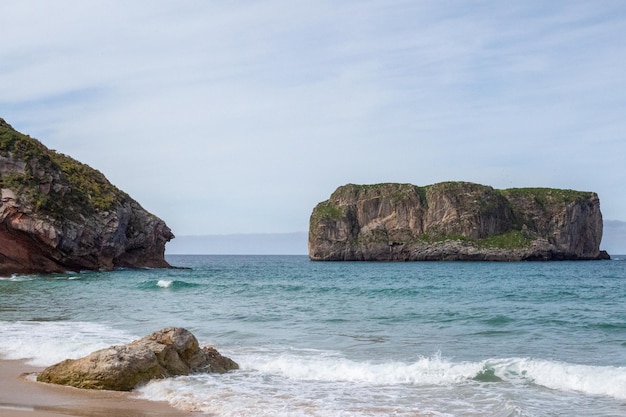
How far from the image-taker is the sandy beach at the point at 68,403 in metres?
9.77

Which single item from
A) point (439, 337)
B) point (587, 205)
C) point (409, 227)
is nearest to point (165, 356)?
point (439, 337)

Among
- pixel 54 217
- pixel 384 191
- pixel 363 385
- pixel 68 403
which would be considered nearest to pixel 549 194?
pixel 384 191

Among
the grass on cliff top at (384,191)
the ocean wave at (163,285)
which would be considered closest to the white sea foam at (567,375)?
the ocean wave at (163,285)

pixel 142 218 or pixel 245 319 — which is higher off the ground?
pixel 142 218

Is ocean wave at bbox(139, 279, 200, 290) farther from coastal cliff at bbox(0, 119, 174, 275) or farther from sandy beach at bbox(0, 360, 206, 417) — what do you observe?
sandy beach at bbox(0, 360, 206, 417)

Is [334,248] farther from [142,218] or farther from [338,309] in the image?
[338,309]

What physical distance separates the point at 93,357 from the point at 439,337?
10.3 m

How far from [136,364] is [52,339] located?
6.88 m

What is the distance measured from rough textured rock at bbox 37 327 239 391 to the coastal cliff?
42982mm

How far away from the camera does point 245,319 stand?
922 inches

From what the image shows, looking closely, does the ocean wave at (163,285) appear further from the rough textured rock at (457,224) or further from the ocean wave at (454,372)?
the rough textured rock at (457,224)

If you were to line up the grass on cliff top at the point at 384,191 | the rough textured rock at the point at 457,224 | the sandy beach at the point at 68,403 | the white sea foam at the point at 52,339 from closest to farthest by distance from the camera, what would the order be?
the sandy beach at the point at 68,403, the white sea foam at the point at 52,339, the rough textured rock at the point at 457,224, the grass on cliff top at the point at 384,191

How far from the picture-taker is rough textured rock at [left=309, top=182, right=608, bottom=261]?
5118 inches

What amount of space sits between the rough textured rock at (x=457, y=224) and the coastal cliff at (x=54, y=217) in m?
74.7
